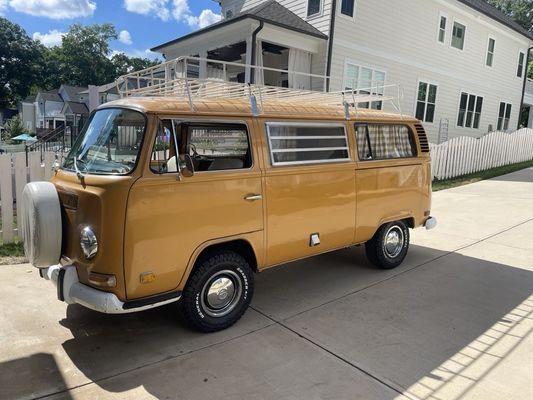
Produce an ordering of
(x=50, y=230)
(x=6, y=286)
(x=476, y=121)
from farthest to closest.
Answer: (x=476, y=121)
(x=6, y=286)
(x=50, y=230)

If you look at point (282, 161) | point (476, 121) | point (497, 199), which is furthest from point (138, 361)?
point (476, 121)

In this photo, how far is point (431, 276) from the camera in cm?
544

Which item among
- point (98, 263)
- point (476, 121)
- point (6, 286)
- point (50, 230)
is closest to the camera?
point (98, 263)

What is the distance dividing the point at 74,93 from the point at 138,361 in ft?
183

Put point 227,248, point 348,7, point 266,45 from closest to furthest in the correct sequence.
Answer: point 227,248 → point 266,45 → point 348,7

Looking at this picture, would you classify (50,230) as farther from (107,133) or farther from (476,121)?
(476,121)

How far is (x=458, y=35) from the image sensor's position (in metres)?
18.3

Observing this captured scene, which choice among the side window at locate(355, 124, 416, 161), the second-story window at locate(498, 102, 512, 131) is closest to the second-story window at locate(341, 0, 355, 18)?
the side window at locate(355, 124, 416, 161)

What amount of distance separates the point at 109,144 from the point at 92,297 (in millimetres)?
1299

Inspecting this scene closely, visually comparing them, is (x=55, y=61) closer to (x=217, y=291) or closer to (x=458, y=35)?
(x=458, y=35)

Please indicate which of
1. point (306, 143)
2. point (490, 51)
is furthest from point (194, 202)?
point (490, 51)

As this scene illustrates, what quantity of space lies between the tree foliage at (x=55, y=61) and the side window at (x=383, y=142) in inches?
2809

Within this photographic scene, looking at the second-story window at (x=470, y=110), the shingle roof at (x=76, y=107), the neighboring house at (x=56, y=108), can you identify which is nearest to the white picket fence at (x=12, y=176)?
the second-story window at (x=470, y=110)

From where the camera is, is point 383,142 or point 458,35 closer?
point 383,142
